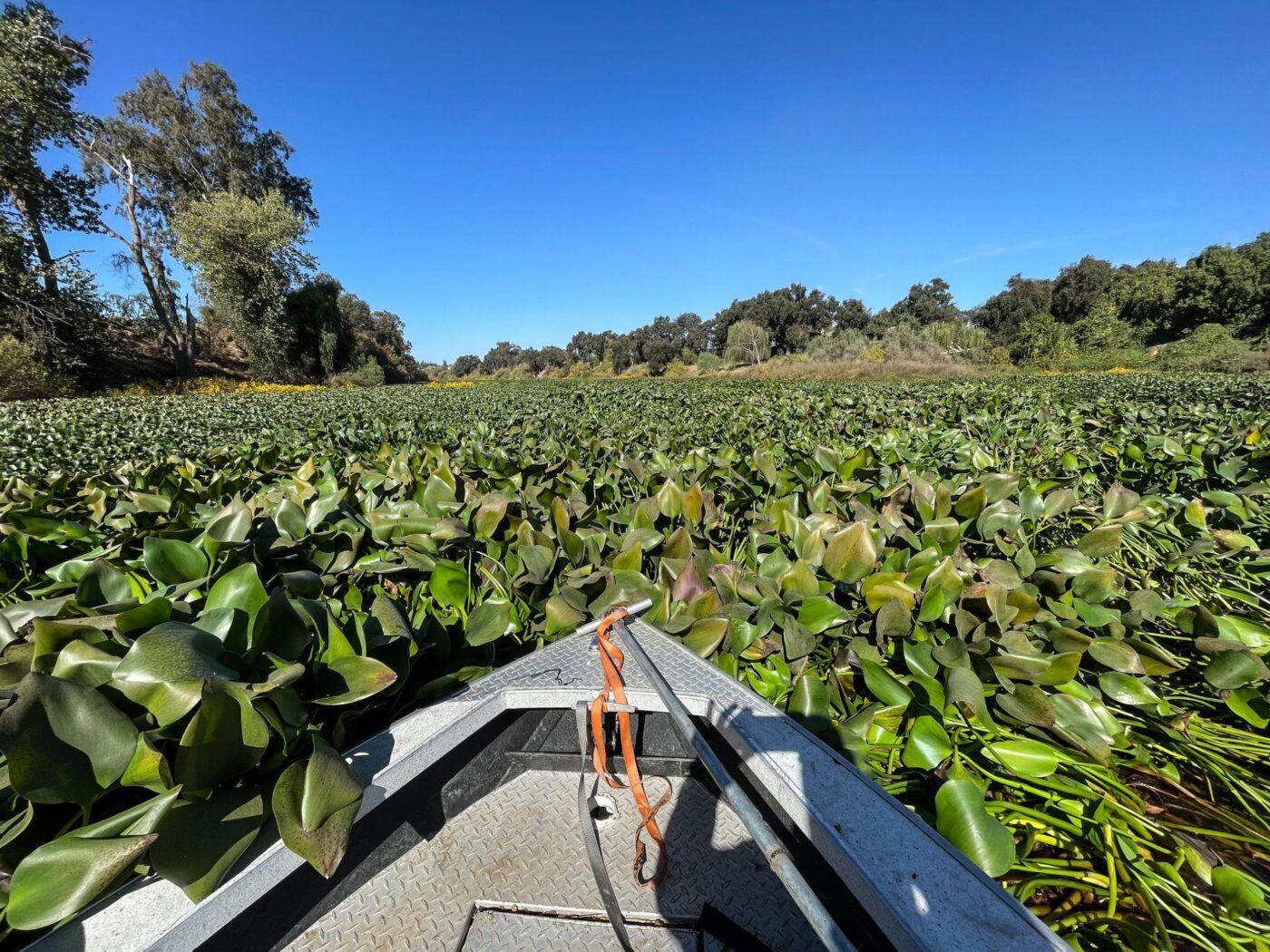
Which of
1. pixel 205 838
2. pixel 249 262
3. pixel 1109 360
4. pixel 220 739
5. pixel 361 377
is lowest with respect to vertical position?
pixel 205 838

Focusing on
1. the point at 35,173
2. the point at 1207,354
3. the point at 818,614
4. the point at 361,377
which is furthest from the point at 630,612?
the point at 1207,354

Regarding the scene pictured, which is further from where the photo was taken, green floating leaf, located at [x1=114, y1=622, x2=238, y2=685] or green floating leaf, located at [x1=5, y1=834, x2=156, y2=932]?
green floating leaf, located at [x1=114, y1=622, x2=238, y2=685]

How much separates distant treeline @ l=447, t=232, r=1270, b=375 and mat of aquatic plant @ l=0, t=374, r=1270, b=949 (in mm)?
32329

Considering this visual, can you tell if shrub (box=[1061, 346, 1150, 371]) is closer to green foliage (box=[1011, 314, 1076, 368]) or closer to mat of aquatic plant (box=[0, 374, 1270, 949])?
green foliage (box=[1011, 314, 1076, 368])

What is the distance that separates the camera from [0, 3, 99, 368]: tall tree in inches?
682

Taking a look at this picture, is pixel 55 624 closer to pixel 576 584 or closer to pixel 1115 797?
pixel 576 584

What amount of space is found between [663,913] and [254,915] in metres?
0.72

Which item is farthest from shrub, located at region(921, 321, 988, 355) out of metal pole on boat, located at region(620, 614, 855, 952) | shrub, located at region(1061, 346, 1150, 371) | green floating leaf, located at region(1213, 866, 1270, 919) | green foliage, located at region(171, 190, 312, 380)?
metal pole on boat, located at region(620, 614, 855, 952)

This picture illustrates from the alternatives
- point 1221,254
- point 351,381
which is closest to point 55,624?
point 351,381

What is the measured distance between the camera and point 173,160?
29.0m

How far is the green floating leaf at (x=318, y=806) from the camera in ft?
1.98

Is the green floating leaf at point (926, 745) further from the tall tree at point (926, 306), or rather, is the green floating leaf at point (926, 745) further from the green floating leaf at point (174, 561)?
the tall tree at point (926, 306)

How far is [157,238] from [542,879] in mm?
41652

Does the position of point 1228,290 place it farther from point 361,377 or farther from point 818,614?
point 361,377
